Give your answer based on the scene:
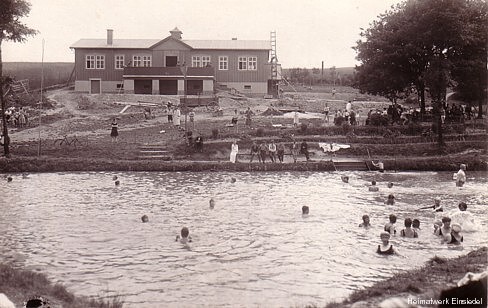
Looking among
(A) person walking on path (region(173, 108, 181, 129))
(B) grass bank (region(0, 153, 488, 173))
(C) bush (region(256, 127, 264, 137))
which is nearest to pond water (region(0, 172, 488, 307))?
(B) grass bank (region(0, 153, 488, 173))

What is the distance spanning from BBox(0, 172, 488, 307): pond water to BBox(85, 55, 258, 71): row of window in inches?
1469

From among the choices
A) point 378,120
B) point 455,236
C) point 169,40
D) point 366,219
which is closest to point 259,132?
point 378,120

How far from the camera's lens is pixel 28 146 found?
3988cm

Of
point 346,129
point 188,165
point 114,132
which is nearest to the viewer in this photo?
point 188,165

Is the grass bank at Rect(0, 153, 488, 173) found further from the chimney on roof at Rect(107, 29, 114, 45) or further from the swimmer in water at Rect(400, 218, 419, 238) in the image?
the chimney on roof at Rect(107, 29, 114, 45)

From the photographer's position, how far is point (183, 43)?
67.1 m

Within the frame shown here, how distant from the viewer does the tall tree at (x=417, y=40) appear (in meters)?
43.4

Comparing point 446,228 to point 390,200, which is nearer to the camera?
point 446,228

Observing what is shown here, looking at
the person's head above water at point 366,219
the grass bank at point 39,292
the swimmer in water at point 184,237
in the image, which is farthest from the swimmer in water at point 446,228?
the grass bank at point 39,292

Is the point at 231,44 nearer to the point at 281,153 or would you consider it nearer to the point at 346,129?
the point at 346,129

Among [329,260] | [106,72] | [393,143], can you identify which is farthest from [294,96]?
[329,260]

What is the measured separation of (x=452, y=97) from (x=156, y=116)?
39.7 meters

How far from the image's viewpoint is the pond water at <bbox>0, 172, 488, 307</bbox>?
15.0m

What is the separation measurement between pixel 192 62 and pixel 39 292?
187ft
